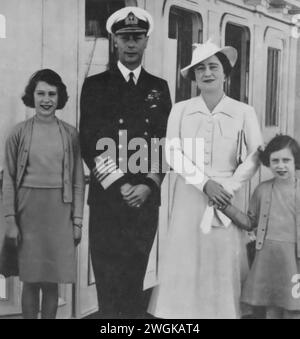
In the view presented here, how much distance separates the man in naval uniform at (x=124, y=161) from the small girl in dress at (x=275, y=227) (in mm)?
630

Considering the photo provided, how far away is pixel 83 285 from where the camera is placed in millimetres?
4551

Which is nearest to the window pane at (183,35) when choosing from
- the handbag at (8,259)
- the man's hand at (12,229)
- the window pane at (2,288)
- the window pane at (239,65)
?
the window pane at (239,65)

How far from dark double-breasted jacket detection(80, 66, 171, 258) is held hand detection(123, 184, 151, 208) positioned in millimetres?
29

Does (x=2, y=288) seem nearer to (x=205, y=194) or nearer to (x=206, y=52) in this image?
(x=205, y=194)

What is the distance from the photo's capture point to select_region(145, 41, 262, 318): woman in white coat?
4.52 metres

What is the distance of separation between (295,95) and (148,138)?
1.13 metres

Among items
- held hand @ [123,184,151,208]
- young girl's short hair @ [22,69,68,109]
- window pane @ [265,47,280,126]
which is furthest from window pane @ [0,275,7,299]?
window pane @ [265,47,280,126]

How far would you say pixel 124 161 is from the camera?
4496 millimetres

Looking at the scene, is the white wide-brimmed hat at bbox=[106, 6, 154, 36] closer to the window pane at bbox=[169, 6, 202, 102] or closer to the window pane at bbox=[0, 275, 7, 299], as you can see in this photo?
the window pane at bbox=[169, 6, 202, 102]

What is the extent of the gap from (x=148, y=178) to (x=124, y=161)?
0.65 ft

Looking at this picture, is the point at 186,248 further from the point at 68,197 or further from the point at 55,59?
the point at 55,59

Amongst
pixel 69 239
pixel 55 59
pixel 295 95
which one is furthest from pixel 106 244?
pixel 295 95

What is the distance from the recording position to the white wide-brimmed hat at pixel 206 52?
14.7ft

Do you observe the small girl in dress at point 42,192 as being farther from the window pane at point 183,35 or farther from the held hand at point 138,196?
the window pane at point 183,35
